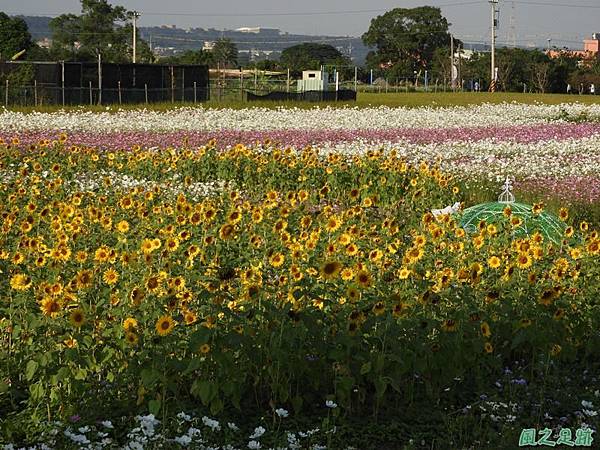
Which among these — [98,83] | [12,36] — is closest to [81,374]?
[98,83]

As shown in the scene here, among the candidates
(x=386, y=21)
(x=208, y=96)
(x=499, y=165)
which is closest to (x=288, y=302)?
(x=499, y=165)

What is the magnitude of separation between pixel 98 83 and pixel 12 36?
39.8 meters

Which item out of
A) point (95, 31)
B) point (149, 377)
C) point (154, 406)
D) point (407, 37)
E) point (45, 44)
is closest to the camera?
point (154, 406)

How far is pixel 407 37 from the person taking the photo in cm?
10506

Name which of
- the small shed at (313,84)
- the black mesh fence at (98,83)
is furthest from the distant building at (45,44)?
the black mesh fence at (98,83)

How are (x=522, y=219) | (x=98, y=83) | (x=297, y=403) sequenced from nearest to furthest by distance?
(x=297, y=403)
(x=522, y=219)
(x=98, y=83)

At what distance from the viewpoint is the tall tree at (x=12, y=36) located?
2606 inches

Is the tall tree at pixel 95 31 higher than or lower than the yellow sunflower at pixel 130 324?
higher

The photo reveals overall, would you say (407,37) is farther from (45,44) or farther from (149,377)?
(149,377)

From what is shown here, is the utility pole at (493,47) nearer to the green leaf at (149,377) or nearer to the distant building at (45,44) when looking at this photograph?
the distant building at (45,44)

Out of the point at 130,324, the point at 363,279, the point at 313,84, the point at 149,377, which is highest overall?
the point at 313,84

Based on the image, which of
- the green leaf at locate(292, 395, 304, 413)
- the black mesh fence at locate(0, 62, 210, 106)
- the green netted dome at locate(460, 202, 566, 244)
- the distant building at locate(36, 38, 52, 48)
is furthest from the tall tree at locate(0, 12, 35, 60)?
the green leaf at locate(292, 395, 304, 413)

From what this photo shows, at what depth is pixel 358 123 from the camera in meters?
23.1

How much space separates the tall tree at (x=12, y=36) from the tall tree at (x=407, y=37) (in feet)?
136
